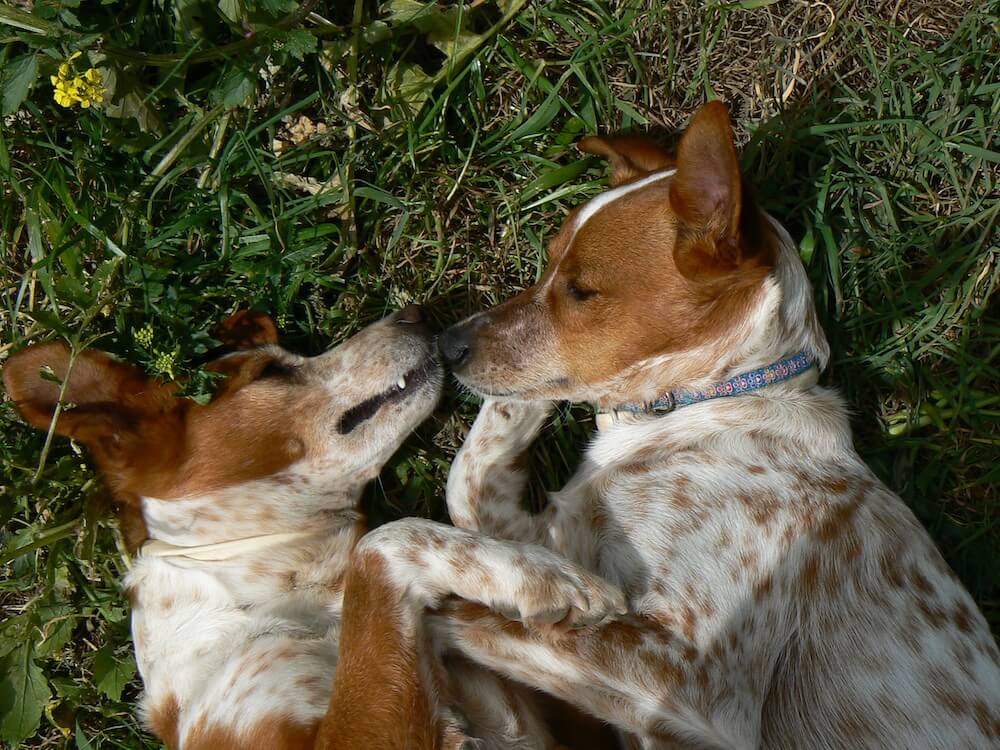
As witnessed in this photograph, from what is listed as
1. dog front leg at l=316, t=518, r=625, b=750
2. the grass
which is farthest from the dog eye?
dog front leg at l=316, t=518, r=625, b=750

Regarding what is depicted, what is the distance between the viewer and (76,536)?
164 inches

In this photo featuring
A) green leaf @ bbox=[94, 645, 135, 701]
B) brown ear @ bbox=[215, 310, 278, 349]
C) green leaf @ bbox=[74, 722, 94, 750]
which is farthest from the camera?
green leaf @ bbox=[74, 722, 94, 750]

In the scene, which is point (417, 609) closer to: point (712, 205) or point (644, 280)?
point (644, 280)

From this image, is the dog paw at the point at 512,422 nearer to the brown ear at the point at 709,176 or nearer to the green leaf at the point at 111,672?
the brown ear at the point at 709,176

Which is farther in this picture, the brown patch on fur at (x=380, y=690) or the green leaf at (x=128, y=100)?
the green leaf at (x=128, y=100)

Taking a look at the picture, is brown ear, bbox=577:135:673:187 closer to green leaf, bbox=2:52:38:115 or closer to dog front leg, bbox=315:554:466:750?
dog front leg, bbox=315:554:466:750

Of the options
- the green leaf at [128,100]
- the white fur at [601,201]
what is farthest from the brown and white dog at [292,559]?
the green leaf at [128,100]

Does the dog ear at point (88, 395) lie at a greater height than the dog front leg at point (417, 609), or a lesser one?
greater

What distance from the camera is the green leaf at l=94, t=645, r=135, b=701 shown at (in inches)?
162

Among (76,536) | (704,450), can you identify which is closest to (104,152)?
(76,536)

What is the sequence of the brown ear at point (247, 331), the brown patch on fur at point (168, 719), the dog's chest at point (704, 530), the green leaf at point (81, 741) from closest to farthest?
the dog's chest at point (704, 530), the brown patch on fur at point (168, 719), the brown ear at point (247, 331), the green leaf at point (81, 741)

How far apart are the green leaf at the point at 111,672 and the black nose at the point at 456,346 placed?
216cm

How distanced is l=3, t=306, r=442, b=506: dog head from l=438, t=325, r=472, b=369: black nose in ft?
0.26

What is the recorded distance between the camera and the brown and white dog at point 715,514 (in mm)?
3055
